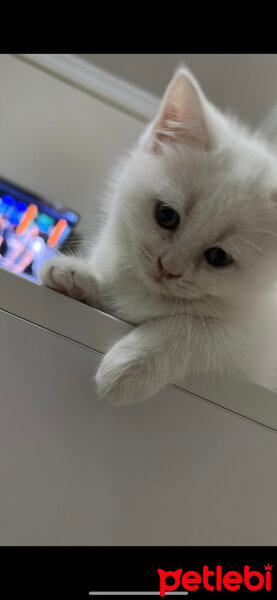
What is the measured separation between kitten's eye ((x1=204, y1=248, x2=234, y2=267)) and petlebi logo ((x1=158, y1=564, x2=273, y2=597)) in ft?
1.37

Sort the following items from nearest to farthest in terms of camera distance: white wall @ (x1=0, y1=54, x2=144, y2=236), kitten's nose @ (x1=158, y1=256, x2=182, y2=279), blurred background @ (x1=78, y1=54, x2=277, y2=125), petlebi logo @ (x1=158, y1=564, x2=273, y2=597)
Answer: petlebi logo @ (x1=158, y1=564, x2=273, y2=597) → kitten's nose @ (x1=158, y1=256, x2=182, y2=279) → blurred background @ (x1=78, y1=54, x2=277, y2=125) → white wall @ (x1=0, y1=54, x2=144, y2=236)

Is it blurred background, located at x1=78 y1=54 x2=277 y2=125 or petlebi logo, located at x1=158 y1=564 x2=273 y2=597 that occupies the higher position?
blurred background, located at x1=78 y1=54 x2=277 y2=125

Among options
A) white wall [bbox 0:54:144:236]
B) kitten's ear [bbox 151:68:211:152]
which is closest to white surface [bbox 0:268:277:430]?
kitten's ear [bbox 151:68:211:152]

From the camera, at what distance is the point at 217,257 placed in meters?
0.72

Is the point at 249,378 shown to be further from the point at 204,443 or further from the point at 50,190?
the point at 50,190

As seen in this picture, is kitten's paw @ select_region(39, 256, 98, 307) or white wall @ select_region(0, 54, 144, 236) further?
white wall @ select_region(0, 54, 144, 236)

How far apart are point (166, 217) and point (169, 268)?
0.10 m

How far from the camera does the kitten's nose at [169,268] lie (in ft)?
2.28

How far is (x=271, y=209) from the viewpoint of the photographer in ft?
2.49

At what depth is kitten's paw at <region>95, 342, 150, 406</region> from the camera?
59 centimetres

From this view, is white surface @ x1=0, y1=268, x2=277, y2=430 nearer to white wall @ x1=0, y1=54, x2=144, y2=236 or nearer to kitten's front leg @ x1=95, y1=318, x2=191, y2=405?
kitten's front leg @ x1=95, y1=318, x2=191, y2=405

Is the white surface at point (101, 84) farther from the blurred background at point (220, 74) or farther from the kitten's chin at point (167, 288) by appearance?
the kitten's chin at point (167, 288)

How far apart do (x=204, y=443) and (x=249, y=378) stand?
0.41 feet

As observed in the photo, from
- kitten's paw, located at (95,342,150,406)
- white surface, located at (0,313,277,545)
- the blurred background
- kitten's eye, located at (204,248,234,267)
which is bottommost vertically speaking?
white surface, located at (0,313,277,545)
